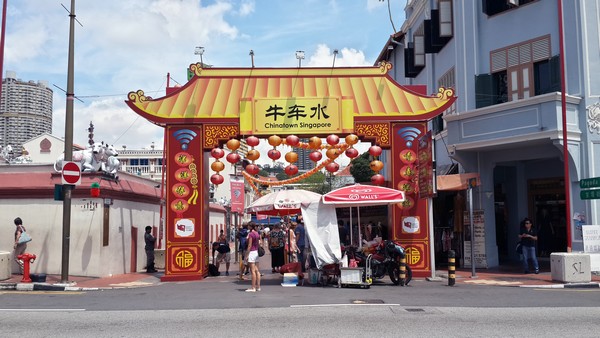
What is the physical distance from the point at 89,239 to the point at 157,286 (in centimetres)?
344

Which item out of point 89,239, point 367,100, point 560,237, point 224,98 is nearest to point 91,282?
point 89,239

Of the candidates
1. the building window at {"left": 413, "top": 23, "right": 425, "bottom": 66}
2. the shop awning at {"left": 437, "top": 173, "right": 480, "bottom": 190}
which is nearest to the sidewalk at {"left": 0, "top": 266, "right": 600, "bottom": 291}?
the shop awning at {"left": 437, "top": 173, "right": 480, "bottom": 190}

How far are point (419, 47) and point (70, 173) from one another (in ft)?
56.7

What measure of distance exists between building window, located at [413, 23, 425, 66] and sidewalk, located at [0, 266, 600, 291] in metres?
11.2

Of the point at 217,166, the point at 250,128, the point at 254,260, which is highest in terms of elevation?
the point at 250,128

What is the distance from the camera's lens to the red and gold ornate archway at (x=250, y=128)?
1762 cm

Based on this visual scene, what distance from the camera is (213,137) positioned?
1788 cm

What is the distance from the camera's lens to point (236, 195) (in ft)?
78.3

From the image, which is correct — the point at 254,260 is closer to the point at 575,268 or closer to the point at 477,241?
the point at 575,268

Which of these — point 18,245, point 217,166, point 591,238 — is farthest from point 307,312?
point 18,245

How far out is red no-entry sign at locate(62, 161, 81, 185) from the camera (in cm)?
1583

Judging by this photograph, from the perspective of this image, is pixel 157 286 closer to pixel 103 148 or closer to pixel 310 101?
pixel 103 148

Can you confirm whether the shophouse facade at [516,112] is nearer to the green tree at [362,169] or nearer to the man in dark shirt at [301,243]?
the man in dark shirt at [301,243]

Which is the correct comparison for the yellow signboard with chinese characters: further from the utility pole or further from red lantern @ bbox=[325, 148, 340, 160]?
the utility pole
